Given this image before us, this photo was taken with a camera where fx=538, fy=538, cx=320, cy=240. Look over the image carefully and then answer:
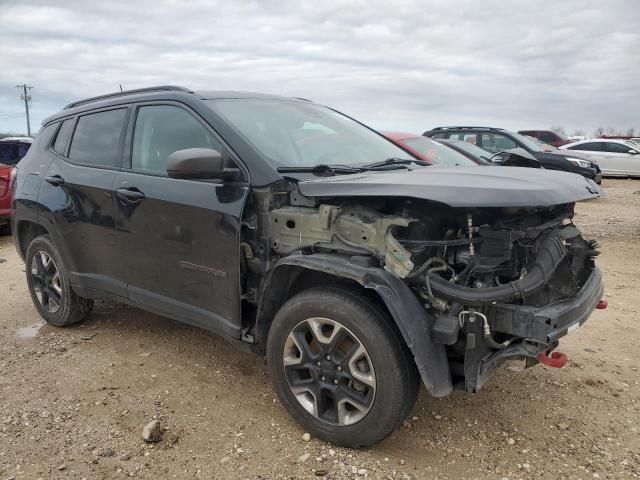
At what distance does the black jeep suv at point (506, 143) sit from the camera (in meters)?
13.1

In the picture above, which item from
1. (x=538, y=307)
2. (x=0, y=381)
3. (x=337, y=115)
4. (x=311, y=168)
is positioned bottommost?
(x=0, y=381)

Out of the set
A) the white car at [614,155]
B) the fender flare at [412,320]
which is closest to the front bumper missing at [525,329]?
the fender flare at [412,320]

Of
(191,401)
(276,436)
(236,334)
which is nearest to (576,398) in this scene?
(276,436)

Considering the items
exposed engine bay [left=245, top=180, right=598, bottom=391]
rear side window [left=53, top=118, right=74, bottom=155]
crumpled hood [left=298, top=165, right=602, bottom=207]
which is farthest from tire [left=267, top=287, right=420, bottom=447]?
rear side window [left=53, top=118, right=74, bottom=155]

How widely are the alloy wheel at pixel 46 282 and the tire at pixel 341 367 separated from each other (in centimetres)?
256

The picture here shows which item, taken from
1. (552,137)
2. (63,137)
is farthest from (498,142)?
(63,137)

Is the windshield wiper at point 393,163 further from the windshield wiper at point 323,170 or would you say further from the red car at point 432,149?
the red car at point 432,149

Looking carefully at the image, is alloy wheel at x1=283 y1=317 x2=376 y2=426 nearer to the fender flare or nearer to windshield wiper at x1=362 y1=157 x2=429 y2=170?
the fender flare

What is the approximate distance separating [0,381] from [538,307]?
11.6ft

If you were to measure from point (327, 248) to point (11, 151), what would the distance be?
10.9 metres

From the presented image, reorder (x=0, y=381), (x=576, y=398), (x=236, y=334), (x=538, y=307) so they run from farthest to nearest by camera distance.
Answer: (x=0, y=381) → (x=576, y=398) → (x=236, y=334) → (x=538, y=307)

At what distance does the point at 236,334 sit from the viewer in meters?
3.21

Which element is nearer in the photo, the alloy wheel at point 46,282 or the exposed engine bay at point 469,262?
the exposed engine bay at point 469,262

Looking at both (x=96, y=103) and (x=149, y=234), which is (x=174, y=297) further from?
(x=96, y=103)
